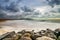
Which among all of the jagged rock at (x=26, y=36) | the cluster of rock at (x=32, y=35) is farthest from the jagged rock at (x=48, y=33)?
the jagged rock at (x=26, y=36)

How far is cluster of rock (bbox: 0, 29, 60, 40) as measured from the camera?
351cm

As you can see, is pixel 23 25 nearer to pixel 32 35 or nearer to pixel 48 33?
pixel 32 35

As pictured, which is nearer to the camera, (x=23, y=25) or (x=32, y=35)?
(x=32, y=35)

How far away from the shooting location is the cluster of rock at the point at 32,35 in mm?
3505

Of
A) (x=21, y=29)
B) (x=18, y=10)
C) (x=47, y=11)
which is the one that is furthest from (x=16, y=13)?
(x=47, y=11)

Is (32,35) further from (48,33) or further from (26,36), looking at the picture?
(48,33)

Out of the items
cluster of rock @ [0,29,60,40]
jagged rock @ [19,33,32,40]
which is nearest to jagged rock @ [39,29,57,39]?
cluster of rock @ [0,29,60,40]

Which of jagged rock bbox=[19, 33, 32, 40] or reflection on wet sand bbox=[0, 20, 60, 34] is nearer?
jagged rock bbox=[19, 33, 32, 40]

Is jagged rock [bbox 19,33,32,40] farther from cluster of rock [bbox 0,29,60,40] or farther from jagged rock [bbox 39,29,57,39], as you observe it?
jagged rock [bbox 39,29,57,39]

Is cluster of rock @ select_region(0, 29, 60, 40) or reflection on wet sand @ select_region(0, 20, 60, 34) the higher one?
reflection on wet sand @ select_region(0, 20, 60, 34)

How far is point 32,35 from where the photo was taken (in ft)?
11.7

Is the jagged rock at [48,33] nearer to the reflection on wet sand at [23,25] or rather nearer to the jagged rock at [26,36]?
the reflection on wet sand at [23,25]

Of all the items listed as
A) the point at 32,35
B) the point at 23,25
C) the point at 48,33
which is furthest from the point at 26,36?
the point at 48,33

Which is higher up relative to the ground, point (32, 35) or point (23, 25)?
point (23, 25)
